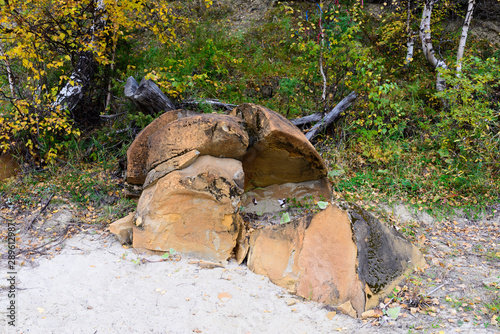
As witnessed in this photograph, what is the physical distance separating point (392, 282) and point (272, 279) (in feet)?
3.59

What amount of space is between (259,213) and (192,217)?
3.84 feet

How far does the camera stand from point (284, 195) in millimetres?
4762

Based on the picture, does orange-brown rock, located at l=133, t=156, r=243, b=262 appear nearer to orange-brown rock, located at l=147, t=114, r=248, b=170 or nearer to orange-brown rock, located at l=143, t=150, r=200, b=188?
orange-brown rock, located at l=143, t=150, r=200, b=188

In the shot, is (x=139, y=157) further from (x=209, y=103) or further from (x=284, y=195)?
(x=284, y=195)

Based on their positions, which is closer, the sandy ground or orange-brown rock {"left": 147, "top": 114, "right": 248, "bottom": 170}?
the sandy ground

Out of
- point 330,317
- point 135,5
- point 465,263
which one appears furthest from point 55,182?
point 465,263

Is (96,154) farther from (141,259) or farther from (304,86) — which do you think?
(304,86)

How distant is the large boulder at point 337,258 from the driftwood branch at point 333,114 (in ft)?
8.65

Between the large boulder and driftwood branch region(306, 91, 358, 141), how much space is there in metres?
2.64

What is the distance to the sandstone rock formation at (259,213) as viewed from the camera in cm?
315

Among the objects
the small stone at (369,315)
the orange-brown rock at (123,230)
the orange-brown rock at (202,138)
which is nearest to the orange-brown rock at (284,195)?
the orange-brown rock at (202,138)

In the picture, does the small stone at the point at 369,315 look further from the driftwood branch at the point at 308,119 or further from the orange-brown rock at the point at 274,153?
the driftwood branch at the point at 308,119

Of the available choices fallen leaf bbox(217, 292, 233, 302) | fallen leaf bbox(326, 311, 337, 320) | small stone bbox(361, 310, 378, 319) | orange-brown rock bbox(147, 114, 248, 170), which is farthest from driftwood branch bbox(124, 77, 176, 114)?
small stone bbox(361, 310, 378, 319)

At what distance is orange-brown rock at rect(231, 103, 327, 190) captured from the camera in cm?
411
